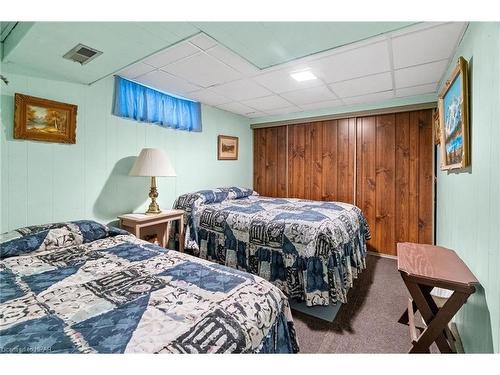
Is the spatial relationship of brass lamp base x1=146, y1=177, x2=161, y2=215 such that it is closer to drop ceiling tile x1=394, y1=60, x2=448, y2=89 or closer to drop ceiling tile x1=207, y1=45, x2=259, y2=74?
drop ceiling tile x1=207, y1=45, x2=259, y2=74

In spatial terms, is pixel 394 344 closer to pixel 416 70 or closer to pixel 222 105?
pixel 416 70

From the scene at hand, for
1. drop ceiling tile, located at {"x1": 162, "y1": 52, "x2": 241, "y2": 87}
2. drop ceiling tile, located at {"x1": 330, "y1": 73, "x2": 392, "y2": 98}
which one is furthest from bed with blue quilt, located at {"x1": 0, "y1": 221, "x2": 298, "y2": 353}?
drop ceiling tile, located at {"x1": 330, "y1": 73, "x2": 392, "y2": 98}

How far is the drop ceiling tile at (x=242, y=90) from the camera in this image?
2900 millimetres

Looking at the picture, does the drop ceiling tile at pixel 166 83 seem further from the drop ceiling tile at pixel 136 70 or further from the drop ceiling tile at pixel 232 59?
the drop ceiling tile at pixel 232 59

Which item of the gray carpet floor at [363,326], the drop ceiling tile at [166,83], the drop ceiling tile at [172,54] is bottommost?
the gray carpet floor at [363,326]

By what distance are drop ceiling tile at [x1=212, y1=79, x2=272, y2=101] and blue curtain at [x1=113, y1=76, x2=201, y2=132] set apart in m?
0.62

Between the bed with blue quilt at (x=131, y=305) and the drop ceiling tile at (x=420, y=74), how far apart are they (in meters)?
2.60

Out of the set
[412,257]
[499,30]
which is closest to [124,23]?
[499,30]

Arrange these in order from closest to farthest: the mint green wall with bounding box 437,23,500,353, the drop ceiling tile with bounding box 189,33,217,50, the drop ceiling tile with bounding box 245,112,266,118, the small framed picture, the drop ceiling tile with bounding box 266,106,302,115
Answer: the mint green wall with bounding box 437,23,500,353
the drop ceiling tile with bounding box 189,33,217,50
the drop ceiling tile with bounding box 266,106,302,115
the small framed picture
the drop ceiling tile with bounding box 245,112,266,118

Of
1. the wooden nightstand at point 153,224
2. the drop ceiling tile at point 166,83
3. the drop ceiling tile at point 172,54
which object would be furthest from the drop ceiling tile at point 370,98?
the wooden nightstand at point 153,224

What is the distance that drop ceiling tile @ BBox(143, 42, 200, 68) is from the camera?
2.01 m

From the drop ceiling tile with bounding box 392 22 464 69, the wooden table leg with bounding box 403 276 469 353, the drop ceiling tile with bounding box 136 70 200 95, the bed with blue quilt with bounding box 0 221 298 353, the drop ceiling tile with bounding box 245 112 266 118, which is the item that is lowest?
the wooden table leg with bounding box 403 276 469 353

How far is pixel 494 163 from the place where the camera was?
3.62 feet

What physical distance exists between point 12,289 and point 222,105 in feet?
11.0
